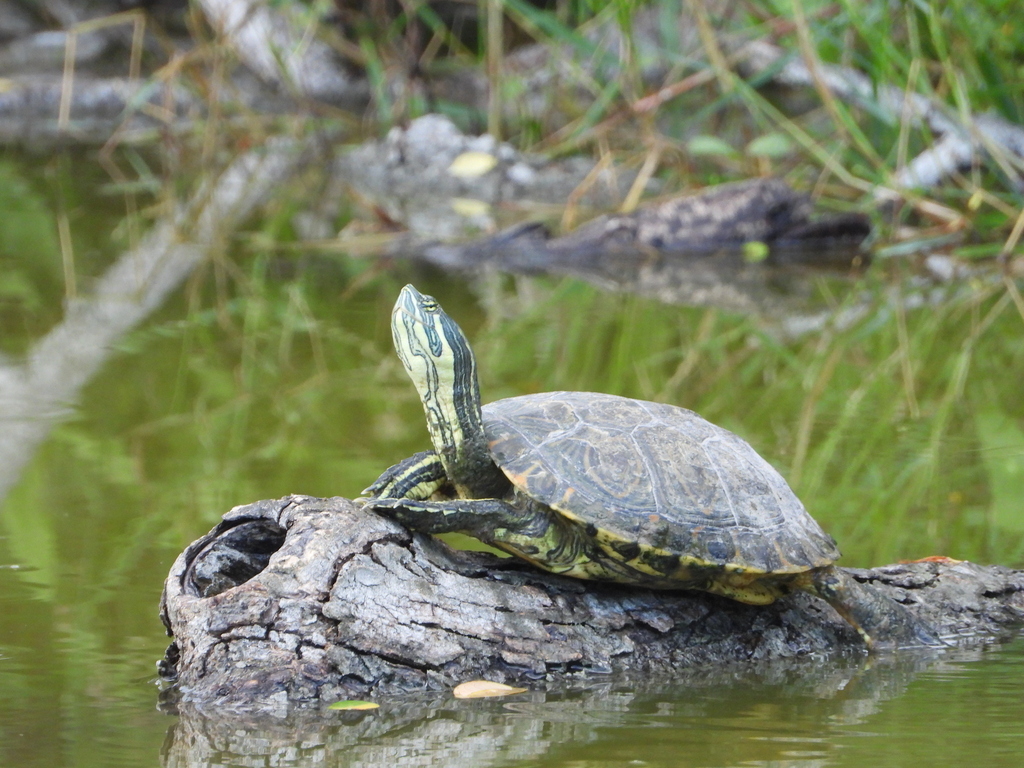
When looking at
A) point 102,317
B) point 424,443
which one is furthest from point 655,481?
point 102,317

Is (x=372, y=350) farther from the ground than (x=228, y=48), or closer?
closer

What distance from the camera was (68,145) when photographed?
13.9 m

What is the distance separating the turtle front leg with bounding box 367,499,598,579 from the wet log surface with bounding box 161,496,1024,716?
0.06 m

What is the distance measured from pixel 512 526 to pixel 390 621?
13.7 inches

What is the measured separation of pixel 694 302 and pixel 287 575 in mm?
5118

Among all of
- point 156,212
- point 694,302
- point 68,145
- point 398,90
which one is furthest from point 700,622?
point 68,145

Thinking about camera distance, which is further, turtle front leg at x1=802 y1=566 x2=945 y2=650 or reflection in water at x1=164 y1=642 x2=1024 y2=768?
turtle front leg at x1=802 y1=566 x2=945 y2=650

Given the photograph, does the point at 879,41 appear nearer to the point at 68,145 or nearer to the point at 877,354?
the point at 877,354

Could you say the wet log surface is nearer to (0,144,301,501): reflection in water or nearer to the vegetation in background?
the vegetation in background

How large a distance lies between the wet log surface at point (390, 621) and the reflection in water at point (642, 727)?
0.07 metres

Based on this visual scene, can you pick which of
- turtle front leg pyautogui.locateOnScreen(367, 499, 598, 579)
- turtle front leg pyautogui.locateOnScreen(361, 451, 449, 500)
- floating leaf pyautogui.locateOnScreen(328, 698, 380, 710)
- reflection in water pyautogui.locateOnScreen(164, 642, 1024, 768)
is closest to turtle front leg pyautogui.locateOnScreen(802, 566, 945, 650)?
reflection in water pyautogui.locateOnScreen(164, 642, 1024, 768)

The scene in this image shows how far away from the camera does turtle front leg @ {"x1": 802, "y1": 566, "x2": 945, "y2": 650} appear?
2879mm

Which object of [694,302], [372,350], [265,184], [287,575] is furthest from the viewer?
[265,184]

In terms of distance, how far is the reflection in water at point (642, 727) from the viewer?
7.39 feet
